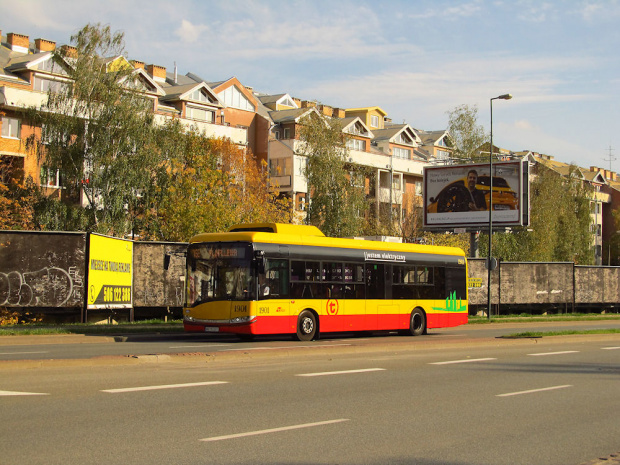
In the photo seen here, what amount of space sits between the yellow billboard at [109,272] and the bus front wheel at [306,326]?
8.06m

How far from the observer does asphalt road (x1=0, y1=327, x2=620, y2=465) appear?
7.63 meters

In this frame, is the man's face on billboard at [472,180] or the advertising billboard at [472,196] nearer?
the advertising billboard at [472,196]

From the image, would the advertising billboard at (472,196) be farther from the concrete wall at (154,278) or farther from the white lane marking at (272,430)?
the white lane marking at (272,430)

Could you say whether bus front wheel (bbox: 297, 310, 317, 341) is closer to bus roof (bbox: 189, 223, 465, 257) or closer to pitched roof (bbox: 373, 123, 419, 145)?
bus roof (bbox: 189, 223, 465, 257)

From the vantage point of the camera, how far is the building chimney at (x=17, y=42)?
6238 cm

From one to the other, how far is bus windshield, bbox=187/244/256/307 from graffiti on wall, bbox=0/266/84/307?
19.7 feet

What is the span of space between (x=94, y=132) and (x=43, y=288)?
63.8ft

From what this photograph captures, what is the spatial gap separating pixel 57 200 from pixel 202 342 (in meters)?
26.7

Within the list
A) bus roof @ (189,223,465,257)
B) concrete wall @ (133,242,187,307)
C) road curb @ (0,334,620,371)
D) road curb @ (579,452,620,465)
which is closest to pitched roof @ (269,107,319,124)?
concrete wall @ (133,242,187,307)

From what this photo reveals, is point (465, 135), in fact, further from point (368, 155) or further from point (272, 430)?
point (272, 430)

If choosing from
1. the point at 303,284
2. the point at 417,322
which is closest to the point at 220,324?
the point at 303,284

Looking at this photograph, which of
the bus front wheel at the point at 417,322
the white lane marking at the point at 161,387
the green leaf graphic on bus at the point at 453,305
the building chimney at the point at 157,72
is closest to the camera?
the white lane marking at the point at 161,387

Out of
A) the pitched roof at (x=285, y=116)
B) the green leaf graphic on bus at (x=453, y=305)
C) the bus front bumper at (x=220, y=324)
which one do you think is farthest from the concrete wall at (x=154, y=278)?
the pitched roof at (x=285, y=116)

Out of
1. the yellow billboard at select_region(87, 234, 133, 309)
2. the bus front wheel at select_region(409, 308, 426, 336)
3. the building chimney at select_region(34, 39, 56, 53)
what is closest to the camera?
the yellow billboard at select_region(87, 234, 133, 309)
